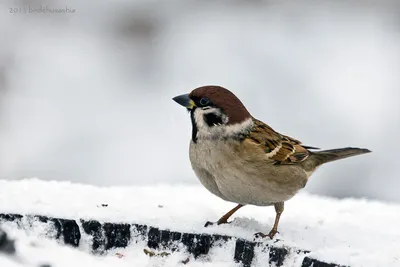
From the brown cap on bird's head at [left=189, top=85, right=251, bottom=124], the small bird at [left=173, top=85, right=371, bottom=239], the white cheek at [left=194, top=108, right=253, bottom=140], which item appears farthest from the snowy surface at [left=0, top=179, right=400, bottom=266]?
the brown cap on bird's head at [left=189, top=85, right=251, bottom=124]

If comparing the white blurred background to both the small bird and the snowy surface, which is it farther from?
the small bird

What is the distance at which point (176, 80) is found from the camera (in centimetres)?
919

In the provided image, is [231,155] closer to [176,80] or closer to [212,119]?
[212,119]

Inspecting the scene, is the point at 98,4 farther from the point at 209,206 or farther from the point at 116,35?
the point at 209,206

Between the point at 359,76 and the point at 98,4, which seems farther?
the point at 98,4

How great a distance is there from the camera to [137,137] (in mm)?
8617

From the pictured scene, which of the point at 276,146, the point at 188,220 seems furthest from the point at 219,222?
the point at 276,146

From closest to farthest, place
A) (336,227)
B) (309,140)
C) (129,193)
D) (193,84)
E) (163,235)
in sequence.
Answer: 1. (163,235)
2. (336,227)
3. (129,193)
4. (309,140)
5. (193,84)

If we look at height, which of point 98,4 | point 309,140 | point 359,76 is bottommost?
point 309,140

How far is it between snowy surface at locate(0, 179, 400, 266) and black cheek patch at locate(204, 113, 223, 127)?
0.50 metres

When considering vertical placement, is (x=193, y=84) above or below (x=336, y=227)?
above

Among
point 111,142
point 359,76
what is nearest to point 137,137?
point 111,142

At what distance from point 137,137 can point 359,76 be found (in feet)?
8.18

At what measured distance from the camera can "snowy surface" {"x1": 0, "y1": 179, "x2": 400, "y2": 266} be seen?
13.1 ft
